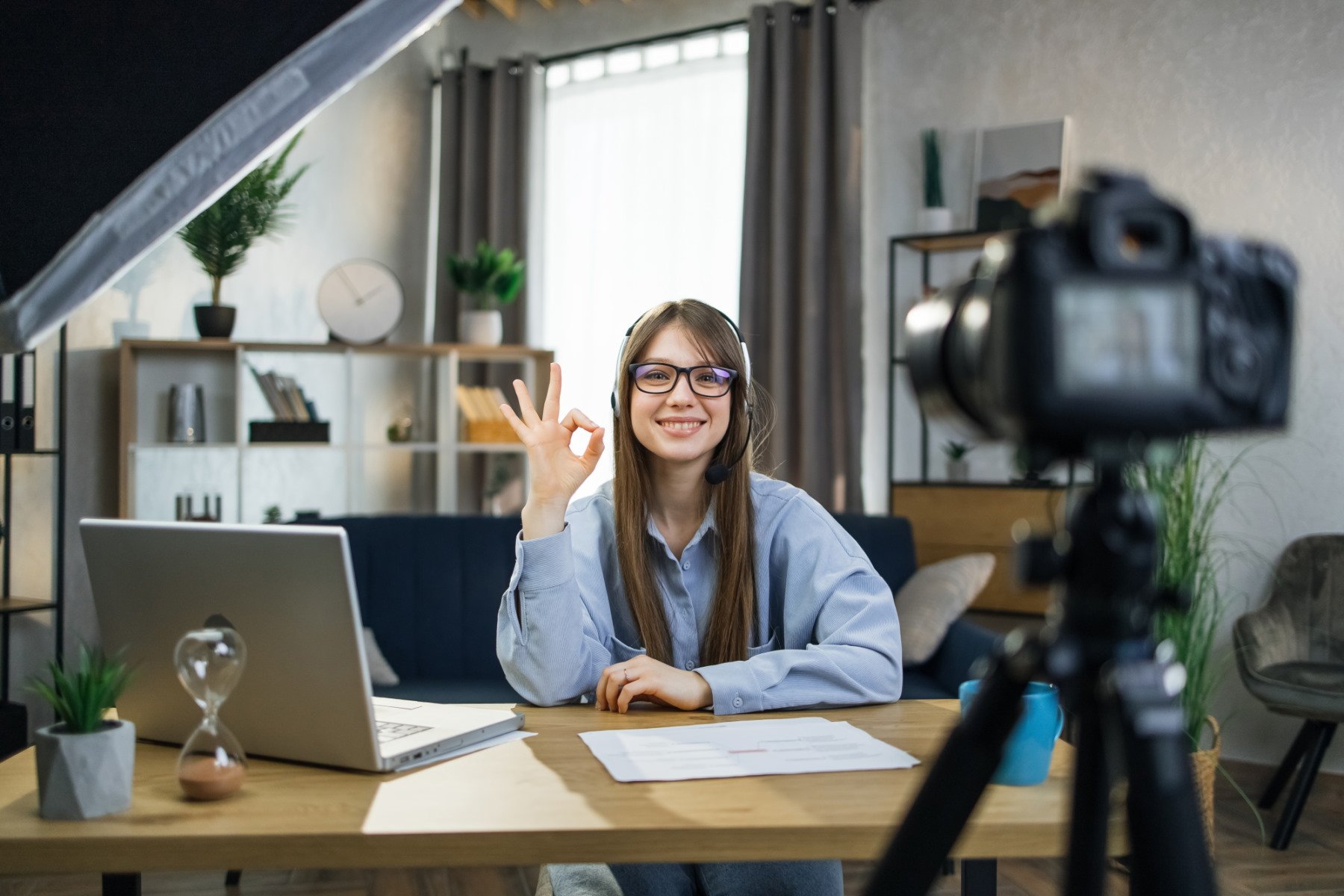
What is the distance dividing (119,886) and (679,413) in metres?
0.88

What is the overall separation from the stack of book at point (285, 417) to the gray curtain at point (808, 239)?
1633mm

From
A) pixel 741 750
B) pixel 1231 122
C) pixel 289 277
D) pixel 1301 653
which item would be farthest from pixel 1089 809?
pixel 289 277

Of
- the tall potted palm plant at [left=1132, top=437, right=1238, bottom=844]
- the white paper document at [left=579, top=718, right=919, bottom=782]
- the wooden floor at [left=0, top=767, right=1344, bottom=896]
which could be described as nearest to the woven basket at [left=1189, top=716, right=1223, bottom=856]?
the tall potted palm plant at [left=1132, top=437, right=1238, bottom=844]

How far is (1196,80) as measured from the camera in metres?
3.60

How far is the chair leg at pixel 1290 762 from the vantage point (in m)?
2.85

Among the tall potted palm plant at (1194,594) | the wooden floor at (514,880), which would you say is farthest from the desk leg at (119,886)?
the tall potted palm plant at (1194,594)

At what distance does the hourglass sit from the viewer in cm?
94

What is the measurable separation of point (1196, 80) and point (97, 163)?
143 inches

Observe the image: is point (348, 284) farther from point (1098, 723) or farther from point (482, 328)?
point (1098, 723)

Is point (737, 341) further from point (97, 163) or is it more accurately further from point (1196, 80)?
point (1196, 80)

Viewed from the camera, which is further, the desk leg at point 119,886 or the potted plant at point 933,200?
the potted plant at point 933,200

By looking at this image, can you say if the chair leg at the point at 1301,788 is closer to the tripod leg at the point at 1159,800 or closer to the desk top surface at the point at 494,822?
the desk top surface at the point at 494,822

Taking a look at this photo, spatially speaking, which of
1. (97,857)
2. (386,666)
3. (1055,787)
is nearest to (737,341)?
(1055,787)

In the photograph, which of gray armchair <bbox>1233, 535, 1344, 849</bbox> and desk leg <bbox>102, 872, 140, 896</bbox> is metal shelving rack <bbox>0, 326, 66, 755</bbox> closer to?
desk leg <bbox>102, 872, 140, 896</bbox>
